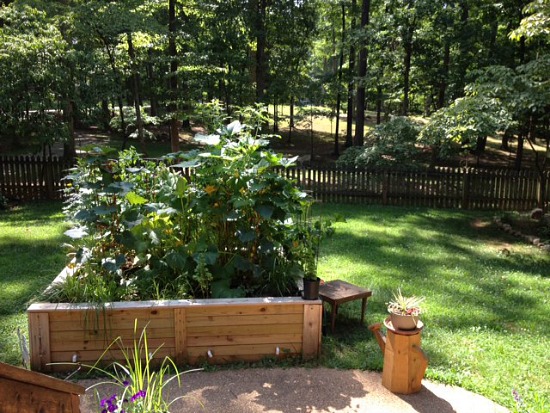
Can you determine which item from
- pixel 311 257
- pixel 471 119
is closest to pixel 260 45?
pixel 471 119

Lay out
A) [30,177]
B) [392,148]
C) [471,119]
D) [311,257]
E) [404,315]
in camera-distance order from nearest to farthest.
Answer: [404,315]
[311,257]
[471,119]
[30,177]
[392,148]

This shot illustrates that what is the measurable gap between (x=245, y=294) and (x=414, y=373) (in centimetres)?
154

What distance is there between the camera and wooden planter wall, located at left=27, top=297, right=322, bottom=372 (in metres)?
3.80

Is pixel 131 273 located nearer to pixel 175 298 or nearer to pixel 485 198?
pixel 175 298

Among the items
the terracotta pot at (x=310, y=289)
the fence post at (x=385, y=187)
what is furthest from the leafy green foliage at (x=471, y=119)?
the terracotta pot at (x=310, y=289)

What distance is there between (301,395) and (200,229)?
5.66 ft

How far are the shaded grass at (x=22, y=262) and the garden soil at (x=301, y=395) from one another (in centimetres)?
134

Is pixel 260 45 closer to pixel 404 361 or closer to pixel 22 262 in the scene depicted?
pixel 22 262

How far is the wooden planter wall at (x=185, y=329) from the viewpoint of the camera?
380cm

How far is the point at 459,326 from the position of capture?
4.84m

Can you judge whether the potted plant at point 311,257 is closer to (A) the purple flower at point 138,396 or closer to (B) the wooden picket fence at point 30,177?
(A) the purple flower at point 138,396

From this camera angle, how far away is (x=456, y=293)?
5797 mm

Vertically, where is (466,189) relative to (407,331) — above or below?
above

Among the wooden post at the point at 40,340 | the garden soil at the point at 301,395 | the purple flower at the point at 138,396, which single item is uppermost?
the purple flower at the point at 138,396
